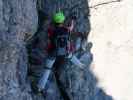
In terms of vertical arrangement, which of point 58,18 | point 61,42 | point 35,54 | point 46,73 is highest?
point 58,18

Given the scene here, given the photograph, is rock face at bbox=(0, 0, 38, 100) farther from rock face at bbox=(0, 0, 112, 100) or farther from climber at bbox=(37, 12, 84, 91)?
climber at bbox=(37, 12, 84, 91)

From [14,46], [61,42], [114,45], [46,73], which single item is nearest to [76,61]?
[61,42]

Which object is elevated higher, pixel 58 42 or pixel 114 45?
pixel 58 42

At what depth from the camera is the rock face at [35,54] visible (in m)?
3.68

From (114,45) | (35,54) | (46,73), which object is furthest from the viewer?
(114,45)

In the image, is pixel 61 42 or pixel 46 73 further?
pixel 61 42

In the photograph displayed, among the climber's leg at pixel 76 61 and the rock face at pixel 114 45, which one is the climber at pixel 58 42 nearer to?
the climber's leg at pixel 76 61

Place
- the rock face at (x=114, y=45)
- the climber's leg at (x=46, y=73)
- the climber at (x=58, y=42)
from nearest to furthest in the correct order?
the climber's leg at (x=46, y=73)
the climber at (x=58, y=42)
the rock face at (x=114, y=45)

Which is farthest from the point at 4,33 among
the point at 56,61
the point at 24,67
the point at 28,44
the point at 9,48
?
the point at 56,61

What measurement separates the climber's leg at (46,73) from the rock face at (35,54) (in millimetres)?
88

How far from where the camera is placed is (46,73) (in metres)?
4.55

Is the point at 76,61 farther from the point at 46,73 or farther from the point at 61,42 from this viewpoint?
the point at 46,73

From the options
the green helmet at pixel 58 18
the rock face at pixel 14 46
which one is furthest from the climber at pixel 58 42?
the rock face at pixel 14 46

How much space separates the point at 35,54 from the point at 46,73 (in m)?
0.31
